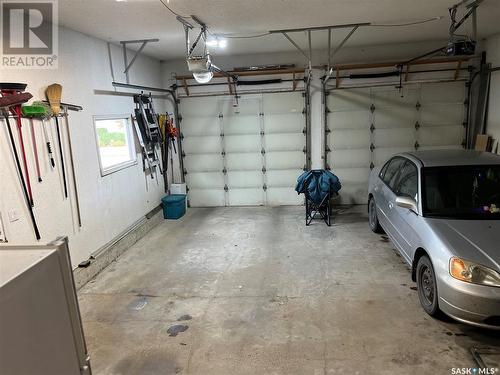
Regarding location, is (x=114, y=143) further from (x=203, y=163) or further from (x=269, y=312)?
(x=269, y=312)

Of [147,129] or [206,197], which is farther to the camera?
[206,197]

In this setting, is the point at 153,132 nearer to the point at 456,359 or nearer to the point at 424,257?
the point at 424,257

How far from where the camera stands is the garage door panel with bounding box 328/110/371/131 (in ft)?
25.0

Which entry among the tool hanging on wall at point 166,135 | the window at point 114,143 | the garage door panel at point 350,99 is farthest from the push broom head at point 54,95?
the garage door panel at point 350,99

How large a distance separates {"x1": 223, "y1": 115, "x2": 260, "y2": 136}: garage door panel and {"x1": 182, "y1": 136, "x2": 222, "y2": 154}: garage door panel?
1.06 ft

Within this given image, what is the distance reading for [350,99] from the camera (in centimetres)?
760

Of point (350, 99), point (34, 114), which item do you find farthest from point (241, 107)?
point (34, 114)

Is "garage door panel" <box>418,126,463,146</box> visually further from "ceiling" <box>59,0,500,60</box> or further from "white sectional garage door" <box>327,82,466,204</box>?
"ceiling" <box>59,0,500,60</box>

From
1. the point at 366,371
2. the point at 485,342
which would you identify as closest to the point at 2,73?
the point at 366,371

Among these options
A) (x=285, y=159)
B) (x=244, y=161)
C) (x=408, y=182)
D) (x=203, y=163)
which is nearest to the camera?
(x=408, y=182)

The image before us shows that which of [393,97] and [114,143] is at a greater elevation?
[393,97]

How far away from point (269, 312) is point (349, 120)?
512cm

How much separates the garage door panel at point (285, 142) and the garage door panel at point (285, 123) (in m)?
0.11

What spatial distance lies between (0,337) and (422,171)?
4065 mm
